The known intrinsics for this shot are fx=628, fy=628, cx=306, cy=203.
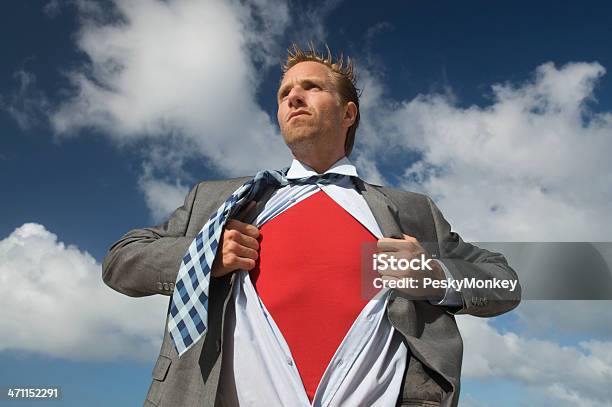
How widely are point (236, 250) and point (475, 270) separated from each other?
40.2 inches

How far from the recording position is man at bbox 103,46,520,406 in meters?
2.39

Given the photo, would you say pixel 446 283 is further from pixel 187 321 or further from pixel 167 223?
pixel 167 223

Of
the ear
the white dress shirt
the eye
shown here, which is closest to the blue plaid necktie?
the white dress shirt

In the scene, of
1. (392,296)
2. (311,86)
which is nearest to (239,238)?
(392,296)

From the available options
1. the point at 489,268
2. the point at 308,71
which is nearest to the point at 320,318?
the point at 489,268

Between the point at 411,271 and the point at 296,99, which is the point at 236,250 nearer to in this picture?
the point at 411,271

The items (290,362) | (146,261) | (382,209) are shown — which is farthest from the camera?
(382,209)

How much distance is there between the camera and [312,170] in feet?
9.86

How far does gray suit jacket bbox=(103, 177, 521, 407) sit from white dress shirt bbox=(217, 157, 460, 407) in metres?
0.06

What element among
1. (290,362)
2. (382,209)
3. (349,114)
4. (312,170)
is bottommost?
(290,362)

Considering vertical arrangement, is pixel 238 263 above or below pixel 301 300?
above

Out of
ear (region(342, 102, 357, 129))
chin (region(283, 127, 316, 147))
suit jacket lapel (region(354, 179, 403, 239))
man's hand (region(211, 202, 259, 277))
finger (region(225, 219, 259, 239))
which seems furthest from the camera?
ear (region(342, 102, 357, 129))

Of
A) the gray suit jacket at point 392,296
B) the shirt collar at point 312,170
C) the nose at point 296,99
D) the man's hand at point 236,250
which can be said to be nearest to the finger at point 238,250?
the man's hand at point 236,250

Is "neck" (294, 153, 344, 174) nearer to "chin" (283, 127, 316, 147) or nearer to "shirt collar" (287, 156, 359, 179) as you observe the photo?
"shirt collar" (287, 156, 359, 179)
